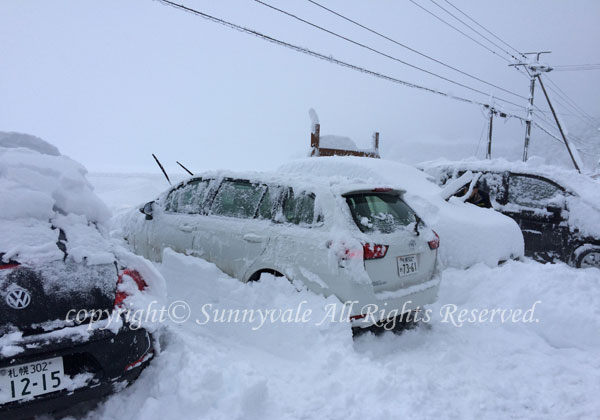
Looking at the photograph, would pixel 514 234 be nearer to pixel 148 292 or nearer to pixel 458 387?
pixel 458 387

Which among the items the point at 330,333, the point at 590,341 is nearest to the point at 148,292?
the point at 330,333

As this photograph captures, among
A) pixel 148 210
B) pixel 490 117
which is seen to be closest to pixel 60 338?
pixel 148 210

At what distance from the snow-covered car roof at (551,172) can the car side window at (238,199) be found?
565 cm

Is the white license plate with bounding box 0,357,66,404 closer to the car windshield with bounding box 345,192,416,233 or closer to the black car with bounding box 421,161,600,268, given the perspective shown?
the car windshield with bounding box 345,192,416,233

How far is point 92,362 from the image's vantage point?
8.04 feet

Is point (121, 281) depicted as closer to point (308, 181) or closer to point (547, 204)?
point (308, 181)

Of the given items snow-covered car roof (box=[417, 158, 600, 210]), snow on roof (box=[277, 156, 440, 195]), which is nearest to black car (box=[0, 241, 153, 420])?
snow on roof (box=[277, 156, 440, 195])

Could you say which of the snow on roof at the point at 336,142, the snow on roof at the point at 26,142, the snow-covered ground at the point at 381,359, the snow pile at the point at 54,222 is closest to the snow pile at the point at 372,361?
the snow-covered ground at the point at 381,359

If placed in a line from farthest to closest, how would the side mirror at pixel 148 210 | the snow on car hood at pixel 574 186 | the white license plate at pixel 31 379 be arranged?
the snow on car hood at pixel 574 186 < the side mirror at pixel 148 210 < the white license plate at pixel 31 379

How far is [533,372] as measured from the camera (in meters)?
3.72

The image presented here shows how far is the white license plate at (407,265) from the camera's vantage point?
158 inches

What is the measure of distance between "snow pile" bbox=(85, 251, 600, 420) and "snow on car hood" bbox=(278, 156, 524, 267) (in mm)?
600

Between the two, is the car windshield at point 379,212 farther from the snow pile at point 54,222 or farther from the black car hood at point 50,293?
the black car hood at point 50,293

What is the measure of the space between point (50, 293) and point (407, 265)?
308cm
